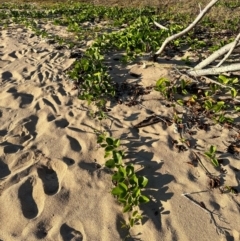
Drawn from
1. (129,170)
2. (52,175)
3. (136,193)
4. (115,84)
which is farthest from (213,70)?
(52,175)

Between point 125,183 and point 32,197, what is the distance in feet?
3.52

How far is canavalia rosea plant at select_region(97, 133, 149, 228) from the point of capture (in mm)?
3311

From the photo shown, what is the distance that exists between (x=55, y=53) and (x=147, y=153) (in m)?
4.40

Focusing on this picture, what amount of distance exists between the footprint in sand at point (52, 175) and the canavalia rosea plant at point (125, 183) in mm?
583

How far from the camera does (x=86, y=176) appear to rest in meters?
3.76

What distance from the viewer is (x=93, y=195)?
354 cm

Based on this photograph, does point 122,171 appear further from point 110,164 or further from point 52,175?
point 52,175

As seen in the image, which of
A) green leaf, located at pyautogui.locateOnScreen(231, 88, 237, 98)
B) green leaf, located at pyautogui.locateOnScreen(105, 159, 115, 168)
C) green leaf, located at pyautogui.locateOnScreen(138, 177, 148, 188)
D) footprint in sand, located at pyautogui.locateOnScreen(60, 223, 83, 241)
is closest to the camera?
footprint in sand, located at pyautogui.locateOnScreen(60, 223, 83, 241)

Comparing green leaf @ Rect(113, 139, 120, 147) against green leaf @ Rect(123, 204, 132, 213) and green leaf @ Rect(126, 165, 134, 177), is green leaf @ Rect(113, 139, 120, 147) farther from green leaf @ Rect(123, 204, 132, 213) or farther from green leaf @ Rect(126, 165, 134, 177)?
green leaf @ Rect(123, 204, 132, 213)

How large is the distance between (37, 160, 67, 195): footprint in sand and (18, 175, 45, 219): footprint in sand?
0.23 feet

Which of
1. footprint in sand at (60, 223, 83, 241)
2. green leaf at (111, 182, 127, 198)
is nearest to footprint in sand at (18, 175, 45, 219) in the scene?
footprint in sand at (60, 223, 83, 241)

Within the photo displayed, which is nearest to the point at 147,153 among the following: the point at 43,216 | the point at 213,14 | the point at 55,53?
the point at 43,216

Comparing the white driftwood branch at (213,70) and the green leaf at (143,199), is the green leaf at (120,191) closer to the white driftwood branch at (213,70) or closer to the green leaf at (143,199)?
the green leaf at (143,199)

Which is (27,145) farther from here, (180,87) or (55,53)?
(55,53)
